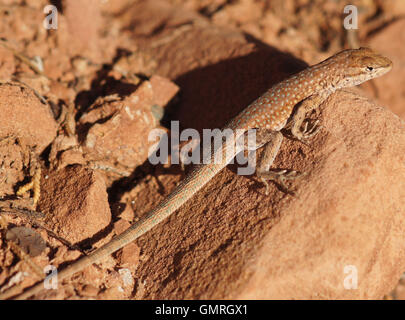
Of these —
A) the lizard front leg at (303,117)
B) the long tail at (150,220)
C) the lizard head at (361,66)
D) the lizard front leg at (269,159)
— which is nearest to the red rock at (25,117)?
the long tail at (150,220)

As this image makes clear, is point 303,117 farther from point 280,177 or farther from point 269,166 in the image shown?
point 280,177

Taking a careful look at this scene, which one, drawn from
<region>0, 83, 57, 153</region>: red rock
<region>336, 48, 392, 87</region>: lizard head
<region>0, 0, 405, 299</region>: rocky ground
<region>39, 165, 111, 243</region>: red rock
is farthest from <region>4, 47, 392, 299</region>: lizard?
<region>0, 83, 57, 153</region>: red rock

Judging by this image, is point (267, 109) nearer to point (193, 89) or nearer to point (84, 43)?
point (193, 89)

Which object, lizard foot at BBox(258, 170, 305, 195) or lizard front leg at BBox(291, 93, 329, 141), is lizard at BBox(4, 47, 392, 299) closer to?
lizard front leg at BBox(291, 93, 329, 141)

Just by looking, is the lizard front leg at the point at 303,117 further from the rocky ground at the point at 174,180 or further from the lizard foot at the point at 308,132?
the rocky ground at the point at 174,180

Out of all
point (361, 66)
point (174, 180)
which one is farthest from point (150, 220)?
point (361, 66)

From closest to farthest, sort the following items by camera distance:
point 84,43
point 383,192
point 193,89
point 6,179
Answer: point 383,192
point 6,179
point 193,89
point 84,43

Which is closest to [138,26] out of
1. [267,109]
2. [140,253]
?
[267,109]
